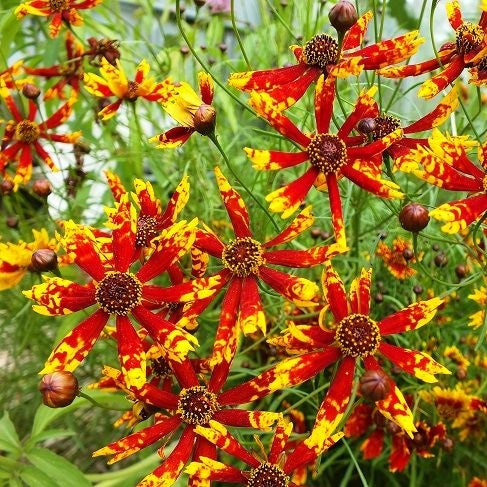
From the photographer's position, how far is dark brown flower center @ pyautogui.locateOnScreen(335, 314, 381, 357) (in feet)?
1.96

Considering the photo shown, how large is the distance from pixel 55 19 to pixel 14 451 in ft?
1.66

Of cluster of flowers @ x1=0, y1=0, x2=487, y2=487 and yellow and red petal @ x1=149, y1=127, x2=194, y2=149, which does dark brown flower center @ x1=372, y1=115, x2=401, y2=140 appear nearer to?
cluster of flowers @ x1=0, y1=0, x2=487, y2=487

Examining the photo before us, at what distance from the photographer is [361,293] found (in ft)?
1.97

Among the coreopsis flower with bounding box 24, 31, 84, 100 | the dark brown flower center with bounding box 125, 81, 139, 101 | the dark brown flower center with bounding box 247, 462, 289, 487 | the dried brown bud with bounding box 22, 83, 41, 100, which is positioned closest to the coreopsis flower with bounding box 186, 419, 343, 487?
the dark brown flower center with bounding box 247, 462, 289, 487

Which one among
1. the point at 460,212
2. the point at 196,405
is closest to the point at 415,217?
the point at 460,212

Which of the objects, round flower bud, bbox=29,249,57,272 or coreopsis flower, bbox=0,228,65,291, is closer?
round flower bud, bbox=29,249,57,272

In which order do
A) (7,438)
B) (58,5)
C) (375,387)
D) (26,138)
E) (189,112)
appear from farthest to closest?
(26,138), (58,5), (7,438), (189,112), (375,387)

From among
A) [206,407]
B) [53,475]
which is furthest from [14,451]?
[206,407]

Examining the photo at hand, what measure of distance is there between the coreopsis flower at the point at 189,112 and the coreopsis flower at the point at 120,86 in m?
0.11

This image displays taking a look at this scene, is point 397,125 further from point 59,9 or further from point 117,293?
point 59,9

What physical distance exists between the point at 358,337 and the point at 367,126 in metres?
0.18

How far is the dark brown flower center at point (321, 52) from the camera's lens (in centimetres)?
66

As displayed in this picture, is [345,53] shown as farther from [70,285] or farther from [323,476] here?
[323,476]

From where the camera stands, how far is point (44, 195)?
84 cm
